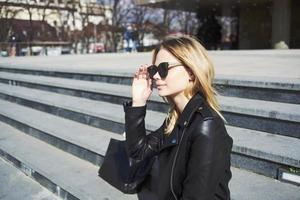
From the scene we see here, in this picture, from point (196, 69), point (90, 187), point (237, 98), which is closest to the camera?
point (196, 69)

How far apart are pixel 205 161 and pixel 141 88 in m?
0.66

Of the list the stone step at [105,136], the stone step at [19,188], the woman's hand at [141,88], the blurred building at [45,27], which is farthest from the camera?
the blurred building at [45,27]

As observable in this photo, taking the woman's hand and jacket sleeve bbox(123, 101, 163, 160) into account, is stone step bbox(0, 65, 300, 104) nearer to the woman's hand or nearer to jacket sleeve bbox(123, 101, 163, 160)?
jacket sleeve bbox(123, 101, 163, 160)

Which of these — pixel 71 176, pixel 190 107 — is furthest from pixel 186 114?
pixel 71 176

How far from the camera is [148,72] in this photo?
2.01 m

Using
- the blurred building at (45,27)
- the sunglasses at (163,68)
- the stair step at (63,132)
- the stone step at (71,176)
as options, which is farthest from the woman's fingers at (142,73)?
the blurred building at (45,27)

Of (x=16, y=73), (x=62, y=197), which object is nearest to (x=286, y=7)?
(x=16, y=73)

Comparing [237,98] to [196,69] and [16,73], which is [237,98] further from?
[16,73]

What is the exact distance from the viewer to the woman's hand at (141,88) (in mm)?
2053

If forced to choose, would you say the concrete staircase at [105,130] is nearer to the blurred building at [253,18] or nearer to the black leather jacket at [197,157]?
the black leather jacket at [197,157]

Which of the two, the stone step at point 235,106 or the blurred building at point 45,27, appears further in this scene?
the blurred building at point 45,27

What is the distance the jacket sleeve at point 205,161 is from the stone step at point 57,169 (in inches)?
55.2

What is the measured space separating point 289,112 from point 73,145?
228 centimetres

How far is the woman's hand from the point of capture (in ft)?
6.73
